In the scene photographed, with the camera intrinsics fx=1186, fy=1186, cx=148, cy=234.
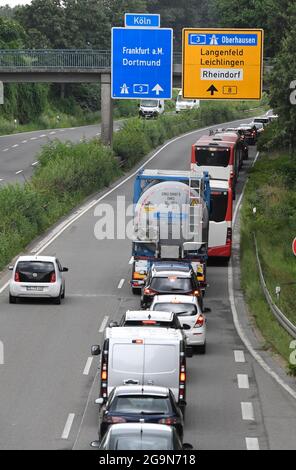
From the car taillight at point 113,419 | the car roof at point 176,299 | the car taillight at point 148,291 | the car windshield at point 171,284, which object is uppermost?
the car taillight at point 113,419

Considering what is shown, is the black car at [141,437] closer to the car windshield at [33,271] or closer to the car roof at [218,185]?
the car windshield at [33,271]

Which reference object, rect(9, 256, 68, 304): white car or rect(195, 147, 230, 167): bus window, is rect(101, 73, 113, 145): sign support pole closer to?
rect(195, 147, 230, 167): bus window

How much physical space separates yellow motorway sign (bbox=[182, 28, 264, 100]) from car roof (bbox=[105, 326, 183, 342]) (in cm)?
2447

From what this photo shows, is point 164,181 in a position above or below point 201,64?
below

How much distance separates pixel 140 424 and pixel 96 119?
3990 inches

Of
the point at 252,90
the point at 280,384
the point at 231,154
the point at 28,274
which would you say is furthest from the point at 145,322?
the point at 231,154

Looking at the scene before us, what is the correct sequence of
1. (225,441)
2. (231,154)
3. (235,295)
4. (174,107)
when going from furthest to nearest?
(174,107) < (231,154) < (235,295) < (225,441)

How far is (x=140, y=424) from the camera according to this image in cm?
1630

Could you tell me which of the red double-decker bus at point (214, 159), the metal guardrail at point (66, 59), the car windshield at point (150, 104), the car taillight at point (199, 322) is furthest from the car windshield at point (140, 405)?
the car windshield at point (150, 104)

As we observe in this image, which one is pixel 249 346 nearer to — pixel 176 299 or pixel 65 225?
pixel 176 299

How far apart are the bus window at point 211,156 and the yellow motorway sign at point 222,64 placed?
12341mm

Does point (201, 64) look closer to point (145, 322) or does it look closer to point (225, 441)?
point (145, 322)

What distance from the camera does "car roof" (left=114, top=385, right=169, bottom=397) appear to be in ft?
60.9

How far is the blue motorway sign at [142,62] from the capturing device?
4681 cm
